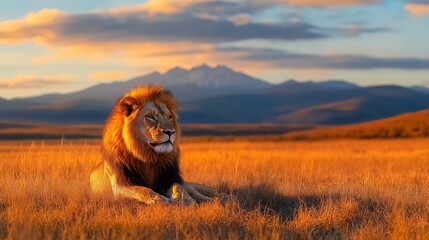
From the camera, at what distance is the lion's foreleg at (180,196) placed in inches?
367

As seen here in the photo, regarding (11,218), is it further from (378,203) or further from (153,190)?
(378,203)

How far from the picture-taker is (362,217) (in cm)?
898

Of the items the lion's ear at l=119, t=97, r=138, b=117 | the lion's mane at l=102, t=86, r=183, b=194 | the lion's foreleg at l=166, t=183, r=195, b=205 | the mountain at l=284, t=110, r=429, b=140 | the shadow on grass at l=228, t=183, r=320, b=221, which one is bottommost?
the mountain at l=284, t=110, r=429, b=140

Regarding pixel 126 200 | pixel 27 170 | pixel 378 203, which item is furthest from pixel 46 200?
pixel 27 170

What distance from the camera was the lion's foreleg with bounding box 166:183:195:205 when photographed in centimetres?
931

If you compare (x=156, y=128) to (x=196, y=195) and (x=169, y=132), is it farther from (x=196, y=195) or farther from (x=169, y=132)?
(x=196, y=195)

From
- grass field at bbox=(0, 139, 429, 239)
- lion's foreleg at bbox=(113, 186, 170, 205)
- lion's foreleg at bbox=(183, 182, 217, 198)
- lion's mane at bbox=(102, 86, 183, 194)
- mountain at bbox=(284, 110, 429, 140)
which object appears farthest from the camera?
mountain at bbox=(284, 110, 429, 140)

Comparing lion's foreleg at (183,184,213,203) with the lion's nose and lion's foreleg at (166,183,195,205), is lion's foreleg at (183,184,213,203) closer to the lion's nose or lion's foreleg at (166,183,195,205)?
lion's foreleg at (166,183,195,205)

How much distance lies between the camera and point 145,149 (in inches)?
373

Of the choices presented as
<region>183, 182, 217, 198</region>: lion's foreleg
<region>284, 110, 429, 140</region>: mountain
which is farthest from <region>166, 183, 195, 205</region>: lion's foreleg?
<region>284, 110, 429, 140</region>: mountain

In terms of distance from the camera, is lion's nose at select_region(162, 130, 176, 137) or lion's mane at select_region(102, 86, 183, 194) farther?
lion's mane at select_region(102, 86, 183, 194)

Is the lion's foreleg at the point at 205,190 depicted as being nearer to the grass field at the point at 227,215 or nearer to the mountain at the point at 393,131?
the grass field at the point at 227,215

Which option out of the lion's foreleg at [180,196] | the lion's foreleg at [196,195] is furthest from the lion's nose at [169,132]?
the lion's foreleg at [196,195]

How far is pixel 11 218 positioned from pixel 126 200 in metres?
1.74
